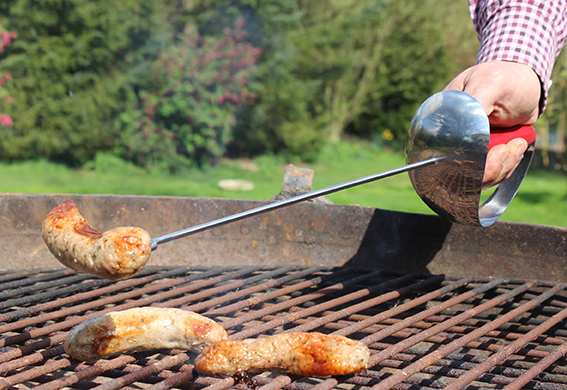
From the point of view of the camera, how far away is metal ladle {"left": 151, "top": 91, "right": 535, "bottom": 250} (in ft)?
5.02

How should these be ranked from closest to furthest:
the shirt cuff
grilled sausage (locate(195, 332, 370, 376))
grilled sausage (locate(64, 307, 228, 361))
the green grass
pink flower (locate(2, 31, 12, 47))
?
grilled sausage (locate(195, 332, 370, 376))
grilled sausage (locate(64, 307, 228, 361))
the shirt cuff
the green grass
pink flower (locate(2, 31, 12, 47))

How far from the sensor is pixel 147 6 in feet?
28.1

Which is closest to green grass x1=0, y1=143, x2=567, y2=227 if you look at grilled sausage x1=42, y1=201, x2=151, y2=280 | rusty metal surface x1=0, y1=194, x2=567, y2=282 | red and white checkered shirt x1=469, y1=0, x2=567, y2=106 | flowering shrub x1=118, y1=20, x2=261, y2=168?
flowering shrub x1=118, y1=20, x2=261, y2=168

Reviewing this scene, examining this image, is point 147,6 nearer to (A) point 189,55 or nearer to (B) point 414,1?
(A) point 189,55

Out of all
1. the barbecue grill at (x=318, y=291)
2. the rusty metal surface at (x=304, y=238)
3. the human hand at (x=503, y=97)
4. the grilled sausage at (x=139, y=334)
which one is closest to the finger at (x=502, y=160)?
the human hand at (x=503, y=97)

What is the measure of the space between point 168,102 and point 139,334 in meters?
7.17

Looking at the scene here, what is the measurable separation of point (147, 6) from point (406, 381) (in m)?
8.57

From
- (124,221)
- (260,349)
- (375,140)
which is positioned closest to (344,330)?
(260,349)

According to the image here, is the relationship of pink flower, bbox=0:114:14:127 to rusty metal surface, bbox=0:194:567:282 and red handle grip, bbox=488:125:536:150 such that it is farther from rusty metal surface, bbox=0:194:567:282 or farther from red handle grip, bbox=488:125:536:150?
red handle grip, bbox=488:125:536:150

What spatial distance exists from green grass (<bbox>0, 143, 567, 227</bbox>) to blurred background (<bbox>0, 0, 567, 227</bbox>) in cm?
3

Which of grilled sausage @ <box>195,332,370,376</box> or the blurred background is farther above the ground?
the blurred background

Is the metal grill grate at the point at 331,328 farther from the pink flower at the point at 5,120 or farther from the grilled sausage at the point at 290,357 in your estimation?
the pink flower at the point at 5,120

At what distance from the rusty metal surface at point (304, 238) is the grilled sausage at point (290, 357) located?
124 cm

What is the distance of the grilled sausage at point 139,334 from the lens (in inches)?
55.1
